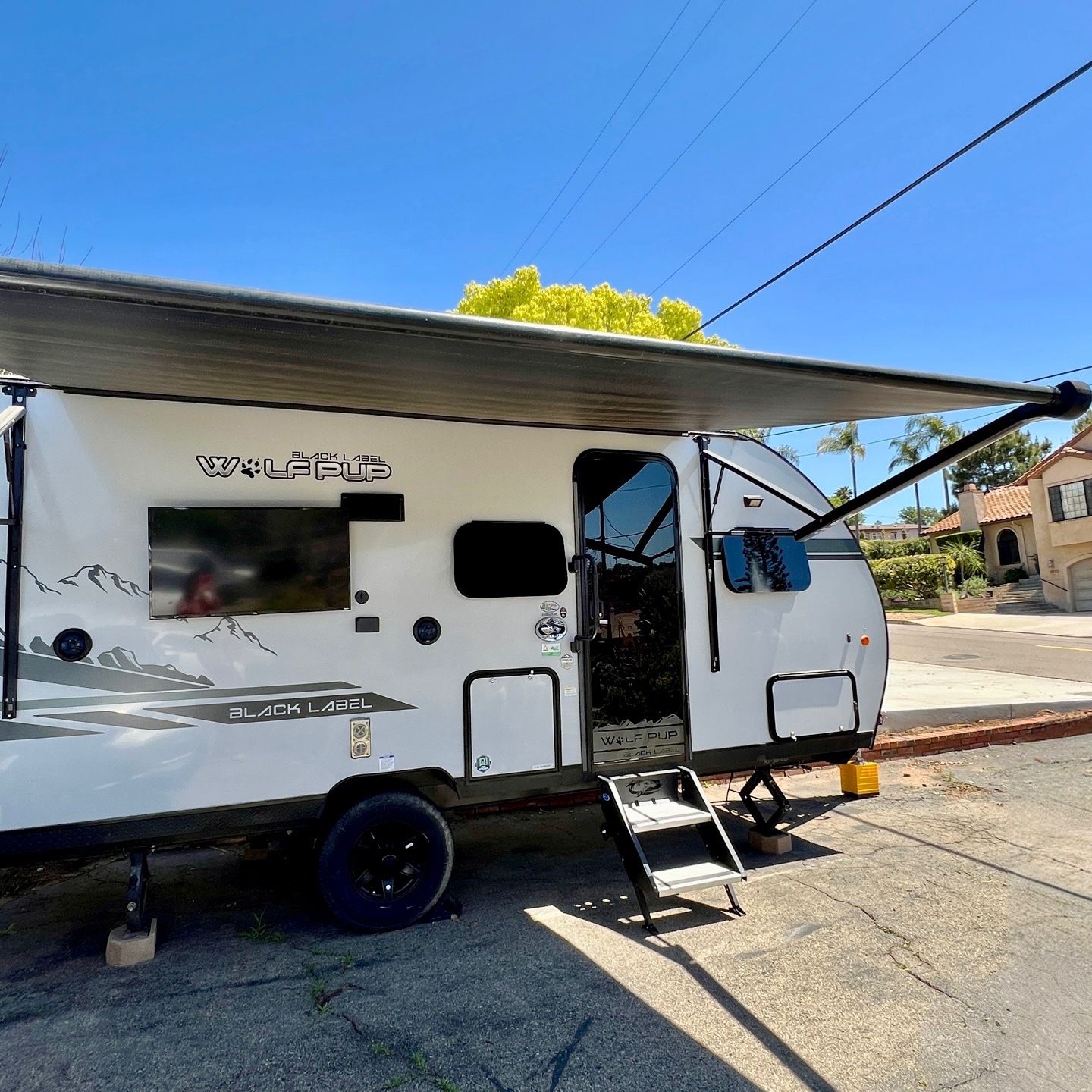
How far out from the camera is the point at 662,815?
439 centimetres

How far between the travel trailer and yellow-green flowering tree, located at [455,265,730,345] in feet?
36.7

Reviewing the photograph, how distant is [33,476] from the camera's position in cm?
350

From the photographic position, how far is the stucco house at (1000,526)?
33.3 m

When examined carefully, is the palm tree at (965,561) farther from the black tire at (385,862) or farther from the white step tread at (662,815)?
the black tire at (385,862)

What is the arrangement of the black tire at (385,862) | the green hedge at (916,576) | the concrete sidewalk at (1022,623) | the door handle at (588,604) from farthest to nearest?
1. the green hedge at (916,576)
2. the concrete sidewalk at (1022,623)
3. the door handle at (588,604)
4. the black tire at (385,862)

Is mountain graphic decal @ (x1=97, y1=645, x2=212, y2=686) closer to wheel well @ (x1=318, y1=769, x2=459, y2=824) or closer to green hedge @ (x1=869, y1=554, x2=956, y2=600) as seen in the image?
wheel well @ (x1=318, y1=769, x2=459, y2=824)

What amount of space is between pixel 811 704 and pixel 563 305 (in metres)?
12.0

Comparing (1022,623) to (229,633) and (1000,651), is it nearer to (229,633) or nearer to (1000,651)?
(1000,651)

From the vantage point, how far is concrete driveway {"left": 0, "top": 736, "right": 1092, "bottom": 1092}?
282 centimetres

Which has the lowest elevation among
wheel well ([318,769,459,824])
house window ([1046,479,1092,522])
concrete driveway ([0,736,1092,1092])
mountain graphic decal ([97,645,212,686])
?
concrete driveway ([0,736,1092,1092])

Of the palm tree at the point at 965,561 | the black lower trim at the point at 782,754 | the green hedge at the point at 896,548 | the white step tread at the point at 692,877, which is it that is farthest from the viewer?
the green hedge at the point at 896,548

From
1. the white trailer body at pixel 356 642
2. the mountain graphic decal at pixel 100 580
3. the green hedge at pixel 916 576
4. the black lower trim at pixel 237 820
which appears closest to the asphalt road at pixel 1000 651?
the green hedge at pixel 916 576

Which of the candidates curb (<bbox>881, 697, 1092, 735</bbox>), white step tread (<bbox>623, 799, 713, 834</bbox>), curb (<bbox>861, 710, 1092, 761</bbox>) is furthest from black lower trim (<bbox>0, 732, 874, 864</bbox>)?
curb (<bbox>881, 697, 1092, 735</bbox>)

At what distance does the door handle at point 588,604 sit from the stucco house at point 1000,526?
3415 cm
